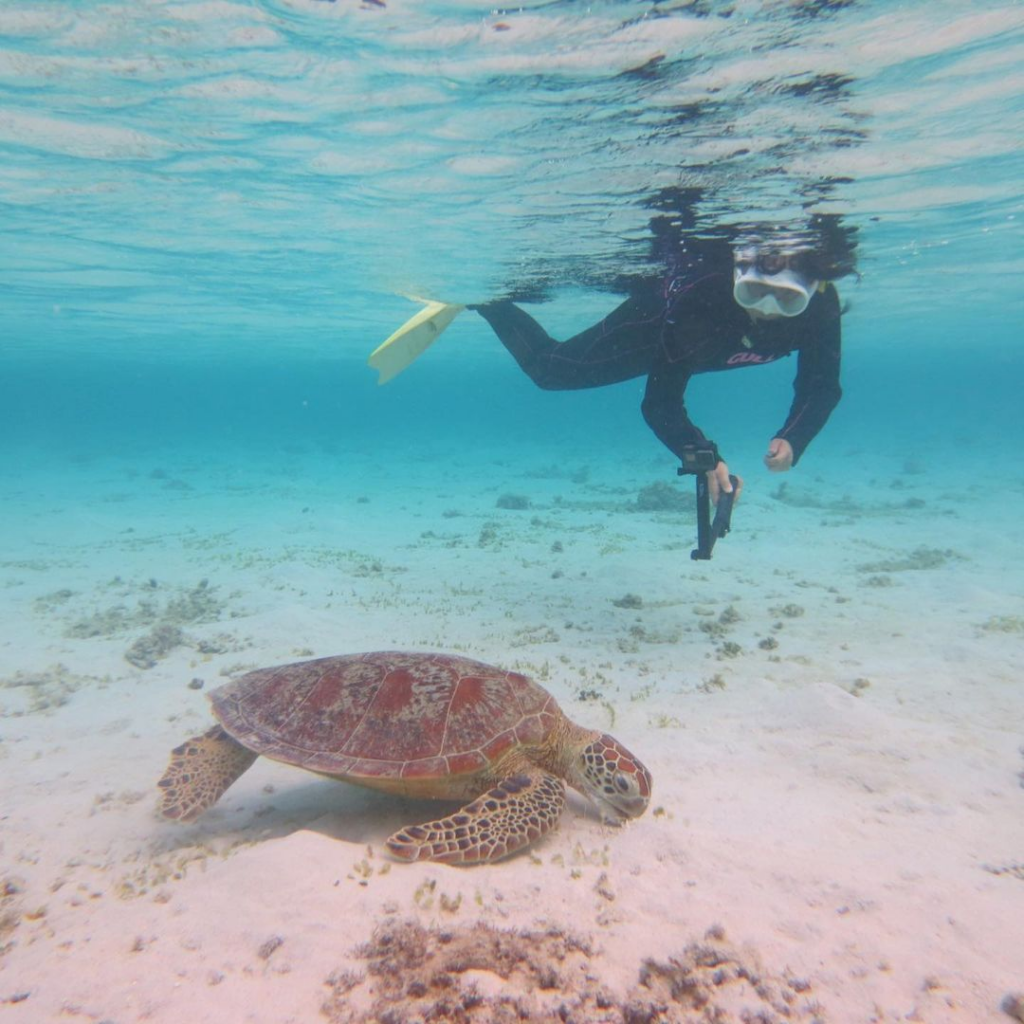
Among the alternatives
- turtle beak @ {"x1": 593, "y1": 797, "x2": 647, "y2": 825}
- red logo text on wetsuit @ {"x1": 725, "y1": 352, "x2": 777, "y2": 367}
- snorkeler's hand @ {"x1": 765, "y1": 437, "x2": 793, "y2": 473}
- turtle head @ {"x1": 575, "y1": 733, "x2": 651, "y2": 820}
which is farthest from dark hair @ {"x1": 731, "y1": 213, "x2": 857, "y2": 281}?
turtle beak @ {"x1": 593, "y1": 797, "x2": 647, "y2": 825}

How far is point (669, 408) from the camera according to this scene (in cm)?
746

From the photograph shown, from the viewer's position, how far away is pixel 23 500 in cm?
2303

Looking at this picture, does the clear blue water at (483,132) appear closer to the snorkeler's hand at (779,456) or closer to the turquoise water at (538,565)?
the turquoise water at (538,565)

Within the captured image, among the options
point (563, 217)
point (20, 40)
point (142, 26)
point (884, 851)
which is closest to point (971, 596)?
point (884, 851)

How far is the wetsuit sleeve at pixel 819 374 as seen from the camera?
7273 mm

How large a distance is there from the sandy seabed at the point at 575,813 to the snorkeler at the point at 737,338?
9.24ft

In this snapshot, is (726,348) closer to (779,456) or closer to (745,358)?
(745,358)

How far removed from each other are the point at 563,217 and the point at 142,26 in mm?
6979

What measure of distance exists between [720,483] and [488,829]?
4.82m

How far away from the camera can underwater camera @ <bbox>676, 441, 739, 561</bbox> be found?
263 inches

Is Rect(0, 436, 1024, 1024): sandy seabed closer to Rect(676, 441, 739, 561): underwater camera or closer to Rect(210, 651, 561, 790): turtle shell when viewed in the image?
Rect(210, 651, 561, 790): turtle shell

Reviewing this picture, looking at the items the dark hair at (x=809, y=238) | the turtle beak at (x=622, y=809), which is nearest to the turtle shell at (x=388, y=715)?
Result: the turtle beak at (x=622, y=809)

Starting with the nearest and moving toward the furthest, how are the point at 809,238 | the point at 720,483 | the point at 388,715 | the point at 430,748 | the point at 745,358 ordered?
the point at 430,748 < the point at 388,715 < the point at 720,483 < the point at 745,358 < the point at 809,238

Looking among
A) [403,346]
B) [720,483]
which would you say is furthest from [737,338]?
[403,346]
